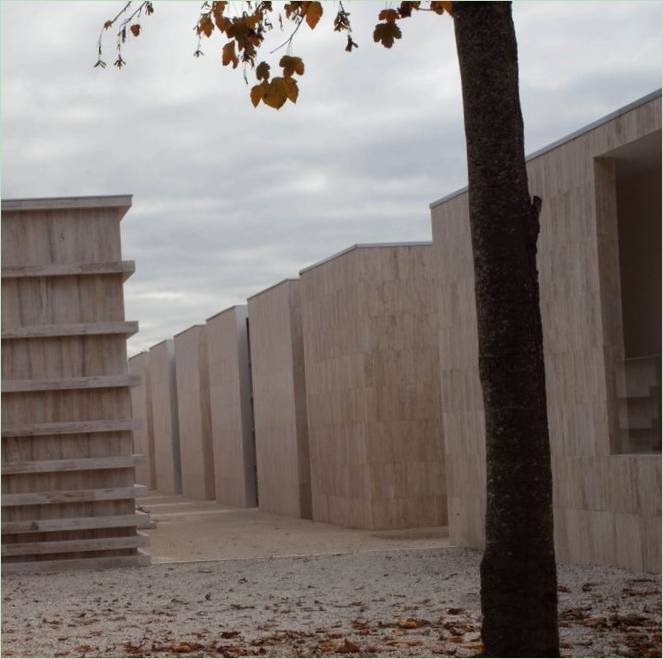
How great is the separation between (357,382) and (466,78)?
12297 mm

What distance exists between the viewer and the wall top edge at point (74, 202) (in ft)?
42.7

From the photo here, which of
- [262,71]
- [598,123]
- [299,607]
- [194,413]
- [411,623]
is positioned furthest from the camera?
[194,413]

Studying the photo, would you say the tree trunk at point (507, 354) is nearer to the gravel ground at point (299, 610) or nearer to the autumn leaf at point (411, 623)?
the gravel ground at point (299, 610)

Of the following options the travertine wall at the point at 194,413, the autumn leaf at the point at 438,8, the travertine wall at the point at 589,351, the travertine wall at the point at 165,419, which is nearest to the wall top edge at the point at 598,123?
the travertine wall at the point at 589,351

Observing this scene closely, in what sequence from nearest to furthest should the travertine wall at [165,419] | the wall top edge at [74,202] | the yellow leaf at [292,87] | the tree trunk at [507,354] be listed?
the tree trunk at [507,354] < the yellow leaf at [292,87] < the wall top edge at [74,202] < the travertine wall at [165,419]

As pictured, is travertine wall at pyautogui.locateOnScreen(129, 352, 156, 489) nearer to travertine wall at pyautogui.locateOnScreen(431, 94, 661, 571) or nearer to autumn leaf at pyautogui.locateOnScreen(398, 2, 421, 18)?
travertine wall at pyautogui.locateOnScreen(431, 94, 661, 571)

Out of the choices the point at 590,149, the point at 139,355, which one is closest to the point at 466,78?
the point at 590,149

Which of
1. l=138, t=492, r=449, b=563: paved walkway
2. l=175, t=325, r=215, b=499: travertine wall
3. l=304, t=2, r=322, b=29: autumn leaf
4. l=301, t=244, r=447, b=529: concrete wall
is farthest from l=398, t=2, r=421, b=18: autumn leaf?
l=175, t=325, r=215, b=499: travertine wall

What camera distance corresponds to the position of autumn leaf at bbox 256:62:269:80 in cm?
613

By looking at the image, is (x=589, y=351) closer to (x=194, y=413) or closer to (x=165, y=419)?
(x=194, y=413)

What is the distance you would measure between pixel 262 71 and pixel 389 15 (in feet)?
2.41

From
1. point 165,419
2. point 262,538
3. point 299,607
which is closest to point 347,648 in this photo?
point 299,607

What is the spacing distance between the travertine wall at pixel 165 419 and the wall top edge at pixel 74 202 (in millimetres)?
21639

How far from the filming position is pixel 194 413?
3084 centimetres
